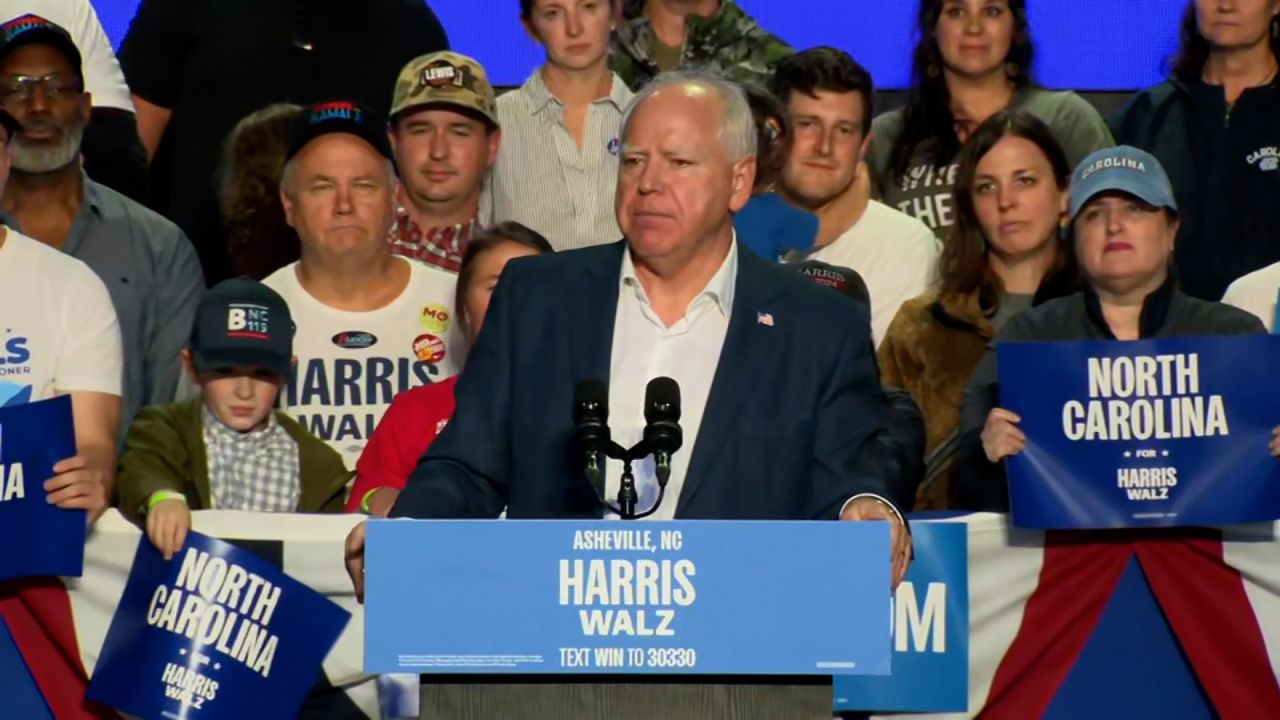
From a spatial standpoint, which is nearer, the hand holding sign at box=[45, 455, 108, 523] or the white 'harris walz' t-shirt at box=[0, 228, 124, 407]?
the hand holding sign at box=[45, 455, 108, 523]

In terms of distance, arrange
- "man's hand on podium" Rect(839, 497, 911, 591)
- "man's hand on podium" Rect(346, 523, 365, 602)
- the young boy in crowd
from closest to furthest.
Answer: "man's hand on podium" Rect(346, 523, 365, 602)
"man's hand on podium" Rect(839, 497, 911, 591)
the young boy in crowd

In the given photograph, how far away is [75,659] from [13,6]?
10.1ft

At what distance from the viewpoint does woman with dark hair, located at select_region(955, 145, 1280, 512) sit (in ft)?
18.3

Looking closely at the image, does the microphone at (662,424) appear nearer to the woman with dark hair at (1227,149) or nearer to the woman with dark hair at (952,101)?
the woman with dark hair at (952,101)

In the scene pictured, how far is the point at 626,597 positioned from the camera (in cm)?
344

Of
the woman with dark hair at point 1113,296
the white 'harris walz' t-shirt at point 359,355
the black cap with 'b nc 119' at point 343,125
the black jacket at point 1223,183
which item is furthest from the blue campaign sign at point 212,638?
the black jacket at point 1223,183

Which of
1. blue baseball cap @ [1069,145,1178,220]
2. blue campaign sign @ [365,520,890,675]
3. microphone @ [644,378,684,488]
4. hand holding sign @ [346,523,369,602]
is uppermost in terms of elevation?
blue baseball cap @ [1069,145,1178,220]

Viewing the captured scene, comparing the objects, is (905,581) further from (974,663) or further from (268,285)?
(268,285)

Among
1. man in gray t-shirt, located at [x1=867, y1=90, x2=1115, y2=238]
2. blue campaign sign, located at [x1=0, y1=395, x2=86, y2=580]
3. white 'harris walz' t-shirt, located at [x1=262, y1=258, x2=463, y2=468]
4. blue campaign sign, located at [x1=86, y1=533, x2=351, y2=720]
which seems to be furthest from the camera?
man in gray t-shirt, located at [x1=867, y1=90, x2=1115, y2=238]

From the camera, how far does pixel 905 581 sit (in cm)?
505

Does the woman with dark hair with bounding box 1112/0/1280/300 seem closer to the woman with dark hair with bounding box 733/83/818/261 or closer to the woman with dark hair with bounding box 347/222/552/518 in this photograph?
the woman with dark hair with bounding box 733/83/818/261

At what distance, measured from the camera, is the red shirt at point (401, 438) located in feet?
18.4

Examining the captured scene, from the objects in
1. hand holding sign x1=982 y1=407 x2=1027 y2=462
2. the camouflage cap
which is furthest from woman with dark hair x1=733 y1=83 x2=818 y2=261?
hand holding sign x1=982 y1=407 x2=1027 y2=462

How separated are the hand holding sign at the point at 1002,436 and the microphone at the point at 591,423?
171cm
